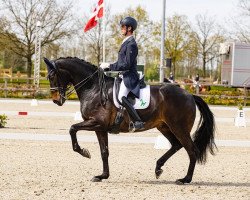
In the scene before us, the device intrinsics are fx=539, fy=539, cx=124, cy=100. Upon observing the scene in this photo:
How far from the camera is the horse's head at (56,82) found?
809 cm

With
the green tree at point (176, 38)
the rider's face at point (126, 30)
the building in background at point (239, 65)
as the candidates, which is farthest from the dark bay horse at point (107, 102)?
the green tree at point (176, 38)

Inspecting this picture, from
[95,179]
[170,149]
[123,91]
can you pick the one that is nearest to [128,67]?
[123,91]

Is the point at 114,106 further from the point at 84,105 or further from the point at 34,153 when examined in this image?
the point at 34,153

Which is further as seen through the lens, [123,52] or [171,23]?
[171,23]

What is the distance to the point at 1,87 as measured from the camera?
3500 centimetres

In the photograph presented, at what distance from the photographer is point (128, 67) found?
7801 millimetres

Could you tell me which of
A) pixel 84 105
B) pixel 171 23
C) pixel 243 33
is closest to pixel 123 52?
pixel 84 105

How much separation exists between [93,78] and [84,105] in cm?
47

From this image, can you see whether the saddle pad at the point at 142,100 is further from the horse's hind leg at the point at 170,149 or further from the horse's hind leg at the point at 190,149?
the horse's hind leg at the point at 190,149

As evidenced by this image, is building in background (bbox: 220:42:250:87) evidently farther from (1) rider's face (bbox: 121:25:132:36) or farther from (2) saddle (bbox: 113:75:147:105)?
(1) rider's face (bbox: 121:25:132:36)

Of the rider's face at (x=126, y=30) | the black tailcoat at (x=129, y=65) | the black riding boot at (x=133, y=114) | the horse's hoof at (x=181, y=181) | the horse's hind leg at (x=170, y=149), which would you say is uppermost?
the rider's face at (x=126, y=30)

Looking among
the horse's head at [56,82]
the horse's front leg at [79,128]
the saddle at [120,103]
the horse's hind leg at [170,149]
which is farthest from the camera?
the horse's hind leg at [170,149]

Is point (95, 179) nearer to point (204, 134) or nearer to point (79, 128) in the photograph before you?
point (79, 128)

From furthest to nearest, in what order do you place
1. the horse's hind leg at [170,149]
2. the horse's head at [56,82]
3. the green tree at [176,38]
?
the green tree at [176,38] < the horse's hind leg at [170,149] < the horse's head at [56,82]
